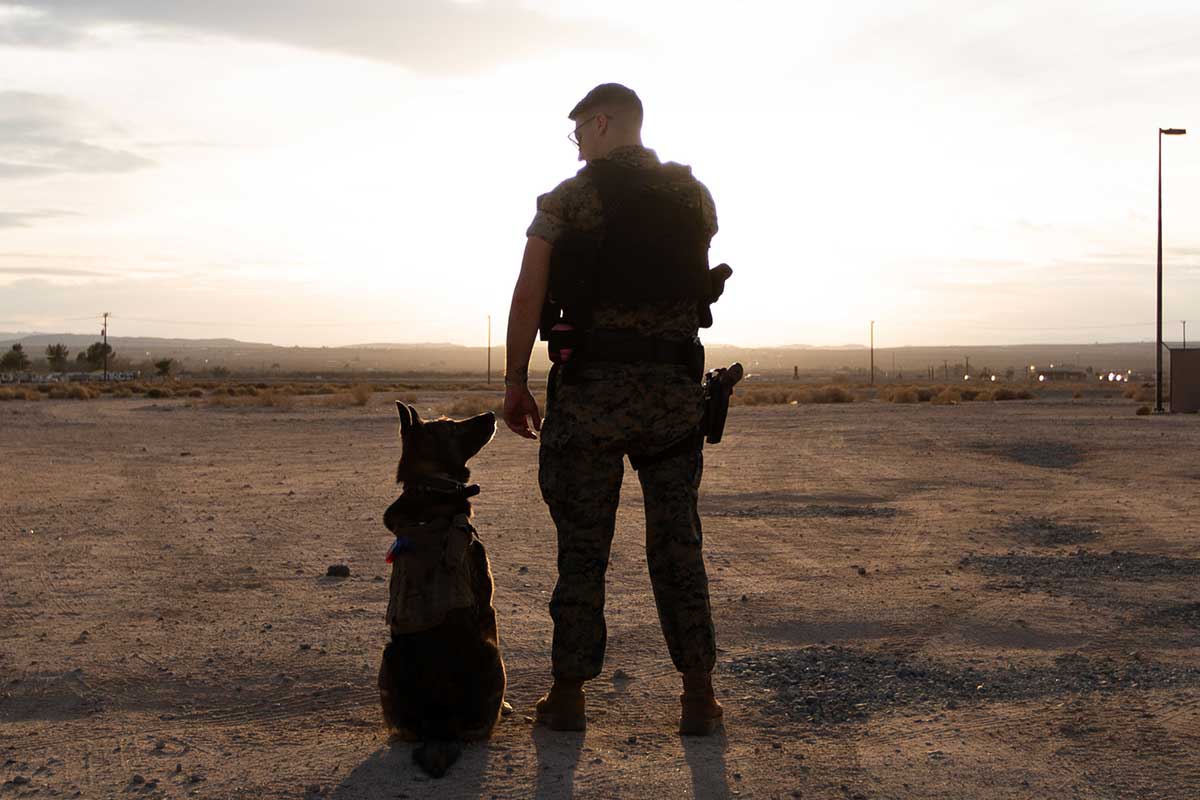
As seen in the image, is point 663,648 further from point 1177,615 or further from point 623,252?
point 1177,615

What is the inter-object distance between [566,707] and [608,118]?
2.22 metres

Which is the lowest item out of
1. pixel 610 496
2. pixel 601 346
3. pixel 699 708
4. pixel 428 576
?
pixel 699 708

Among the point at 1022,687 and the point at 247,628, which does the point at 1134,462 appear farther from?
the point at 247,628

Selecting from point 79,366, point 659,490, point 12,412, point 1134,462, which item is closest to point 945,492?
point 1134,462

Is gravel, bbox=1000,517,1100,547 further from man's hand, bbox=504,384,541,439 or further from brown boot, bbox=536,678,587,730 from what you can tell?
man's hand, bbox=504,384,541,439

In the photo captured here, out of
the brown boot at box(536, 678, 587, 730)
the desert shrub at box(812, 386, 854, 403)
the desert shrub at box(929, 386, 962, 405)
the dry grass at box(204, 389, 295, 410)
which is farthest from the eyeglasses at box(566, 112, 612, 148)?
the desert shrub at box(812, 386, 854, 403)

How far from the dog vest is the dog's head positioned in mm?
225

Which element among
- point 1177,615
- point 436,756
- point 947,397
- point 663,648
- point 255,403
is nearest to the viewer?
point 436,756

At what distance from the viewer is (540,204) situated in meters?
4.23

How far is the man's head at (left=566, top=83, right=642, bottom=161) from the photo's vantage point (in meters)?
4.33

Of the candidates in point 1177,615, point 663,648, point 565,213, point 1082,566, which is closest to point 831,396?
point 1082,566

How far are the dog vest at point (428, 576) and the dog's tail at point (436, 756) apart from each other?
398mm

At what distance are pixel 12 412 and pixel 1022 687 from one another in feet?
114

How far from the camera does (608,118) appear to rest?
4.33 meters
